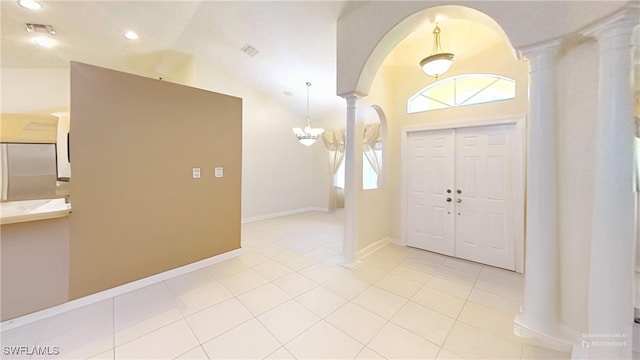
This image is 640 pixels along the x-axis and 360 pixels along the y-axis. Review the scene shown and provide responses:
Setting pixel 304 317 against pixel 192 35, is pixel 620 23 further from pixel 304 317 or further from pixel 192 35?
pixel 192 35

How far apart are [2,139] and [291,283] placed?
3.98 m

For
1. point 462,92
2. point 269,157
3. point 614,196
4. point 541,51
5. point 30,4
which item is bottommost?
point 614,196

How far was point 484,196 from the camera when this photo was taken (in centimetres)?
331

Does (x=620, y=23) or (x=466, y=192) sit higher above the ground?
(x=620, y=23)

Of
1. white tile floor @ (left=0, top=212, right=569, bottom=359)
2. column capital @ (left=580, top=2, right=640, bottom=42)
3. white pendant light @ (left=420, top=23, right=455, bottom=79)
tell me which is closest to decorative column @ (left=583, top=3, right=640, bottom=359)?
column capital @ (left=580, top=2, right=640, bottom=42)

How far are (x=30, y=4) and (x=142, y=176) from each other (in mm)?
2129

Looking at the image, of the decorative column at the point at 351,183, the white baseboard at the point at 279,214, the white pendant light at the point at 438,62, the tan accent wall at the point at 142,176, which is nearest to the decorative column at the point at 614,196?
the white pendant light at the point at 438,62

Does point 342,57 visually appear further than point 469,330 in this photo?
Yes

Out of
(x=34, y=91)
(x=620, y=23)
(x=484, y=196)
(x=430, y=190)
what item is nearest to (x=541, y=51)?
(x=620, y=23)

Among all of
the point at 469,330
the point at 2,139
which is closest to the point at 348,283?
the point at 469,330

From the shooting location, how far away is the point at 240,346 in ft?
5.82

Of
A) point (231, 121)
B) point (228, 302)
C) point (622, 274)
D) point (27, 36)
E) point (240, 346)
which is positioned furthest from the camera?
point (231, 121)

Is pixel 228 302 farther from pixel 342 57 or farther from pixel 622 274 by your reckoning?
pixel 342 57

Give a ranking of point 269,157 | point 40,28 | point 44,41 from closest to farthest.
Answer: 1. point 40,28
2. point 44,41
3. point 269,157
